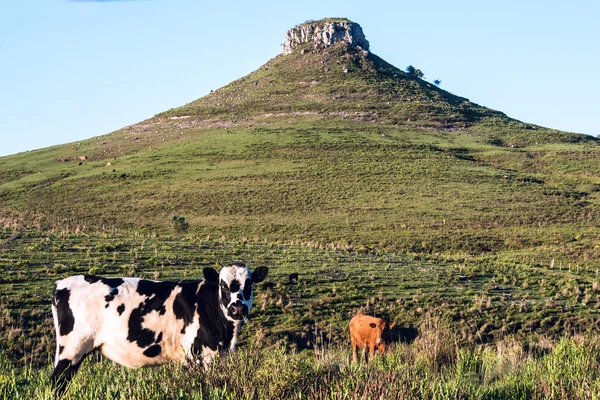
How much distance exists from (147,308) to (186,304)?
0.59 metres

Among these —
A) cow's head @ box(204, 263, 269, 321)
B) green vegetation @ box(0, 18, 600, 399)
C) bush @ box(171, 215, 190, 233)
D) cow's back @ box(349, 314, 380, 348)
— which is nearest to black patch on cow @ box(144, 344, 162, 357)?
green vegetation @ box(0, 18, 600, 399)

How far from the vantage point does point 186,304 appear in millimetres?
10375

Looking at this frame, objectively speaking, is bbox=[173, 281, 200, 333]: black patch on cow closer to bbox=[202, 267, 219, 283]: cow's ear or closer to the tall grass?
bbox=[202, 267, 219, 283]: cow's ear

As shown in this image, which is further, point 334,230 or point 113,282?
point 334,230

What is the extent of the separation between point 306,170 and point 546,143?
149 feet

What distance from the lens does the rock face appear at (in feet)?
567

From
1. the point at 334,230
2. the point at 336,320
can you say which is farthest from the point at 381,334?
the point at 334,230

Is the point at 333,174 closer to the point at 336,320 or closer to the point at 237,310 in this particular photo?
the point at 336,320

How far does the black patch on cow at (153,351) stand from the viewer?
10.1 meters

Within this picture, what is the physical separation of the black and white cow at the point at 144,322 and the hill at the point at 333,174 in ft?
150

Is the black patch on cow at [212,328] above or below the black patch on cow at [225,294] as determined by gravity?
below

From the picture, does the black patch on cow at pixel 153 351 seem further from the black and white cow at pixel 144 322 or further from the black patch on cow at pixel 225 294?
the black patch on cow at pixel 225 294

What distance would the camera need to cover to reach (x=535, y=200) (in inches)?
3007

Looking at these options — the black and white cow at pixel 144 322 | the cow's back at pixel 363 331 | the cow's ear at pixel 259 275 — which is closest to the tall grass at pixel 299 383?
the black and white cow at pixel 144 322
